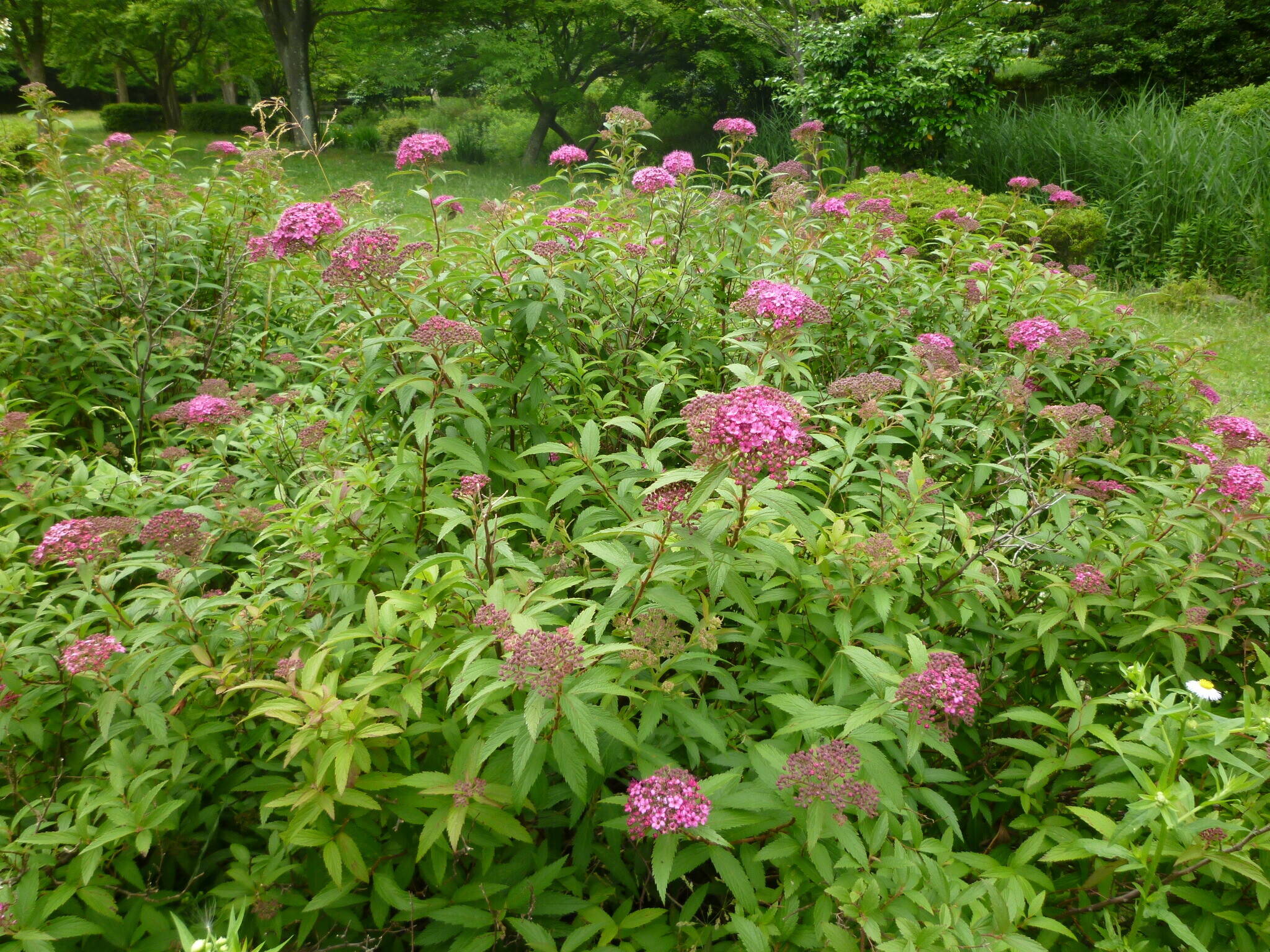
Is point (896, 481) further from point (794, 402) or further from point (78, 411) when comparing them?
point (78, 411)

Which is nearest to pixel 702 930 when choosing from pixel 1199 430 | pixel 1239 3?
pixel 1199 430

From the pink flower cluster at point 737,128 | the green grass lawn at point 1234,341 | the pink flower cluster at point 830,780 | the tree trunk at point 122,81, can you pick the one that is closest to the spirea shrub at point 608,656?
the pink flower cluster at point 830,780

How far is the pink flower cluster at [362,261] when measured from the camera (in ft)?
7.34

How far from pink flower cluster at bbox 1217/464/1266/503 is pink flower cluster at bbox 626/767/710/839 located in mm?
1793

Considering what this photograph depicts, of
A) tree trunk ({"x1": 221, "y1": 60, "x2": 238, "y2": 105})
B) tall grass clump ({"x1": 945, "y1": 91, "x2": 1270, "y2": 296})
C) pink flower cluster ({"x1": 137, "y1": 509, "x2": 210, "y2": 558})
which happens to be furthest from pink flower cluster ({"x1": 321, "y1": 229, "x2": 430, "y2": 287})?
tree trunk ({"x1": 221, "y1": 60, "x2": 238, "y2": 105})

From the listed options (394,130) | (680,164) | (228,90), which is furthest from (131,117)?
(680,164)

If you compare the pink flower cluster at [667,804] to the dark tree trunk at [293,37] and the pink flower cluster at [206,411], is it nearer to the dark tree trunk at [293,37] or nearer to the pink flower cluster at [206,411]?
Result: the pink flower cluster at [206,411]

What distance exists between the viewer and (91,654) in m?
1.70

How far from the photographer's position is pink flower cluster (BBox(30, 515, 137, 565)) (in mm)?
1835

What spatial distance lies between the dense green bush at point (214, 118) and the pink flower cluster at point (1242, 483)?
3165 cm

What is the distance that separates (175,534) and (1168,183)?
41.2 feet

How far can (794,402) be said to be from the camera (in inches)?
66.0

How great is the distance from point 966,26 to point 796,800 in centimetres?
1779

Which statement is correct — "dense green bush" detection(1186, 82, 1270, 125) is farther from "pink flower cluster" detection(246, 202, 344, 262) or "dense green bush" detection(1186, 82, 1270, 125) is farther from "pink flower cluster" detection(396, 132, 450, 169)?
"pink flower cluster" detection(246, 202, 344, 262)
